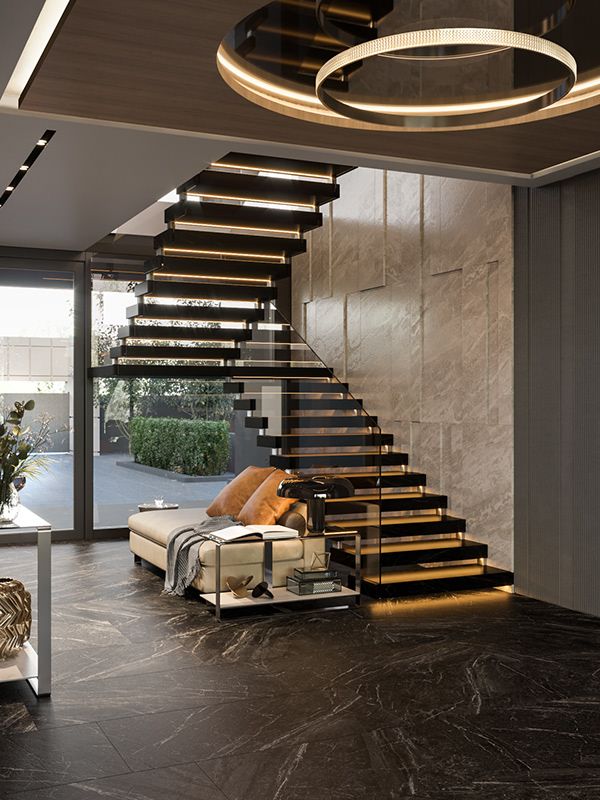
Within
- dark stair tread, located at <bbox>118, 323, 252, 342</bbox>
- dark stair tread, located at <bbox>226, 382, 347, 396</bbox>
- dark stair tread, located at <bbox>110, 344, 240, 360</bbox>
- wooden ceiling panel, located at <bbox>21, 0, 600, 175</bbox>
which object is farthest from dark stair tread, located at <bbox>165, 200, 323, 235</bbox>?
wooden ceiling panel, located at <bbox>21, 0, 600, 175</bbox>

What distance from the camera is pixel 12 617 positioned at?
181 inches

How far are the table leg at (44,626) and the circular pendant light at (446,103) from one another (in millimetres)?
2557

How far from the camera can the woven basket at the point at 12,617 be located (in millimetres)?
4535

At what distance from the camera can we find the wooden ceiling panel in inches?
150

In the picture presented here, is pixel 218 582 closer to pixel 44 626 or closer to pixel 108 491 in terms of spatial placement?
pixel 44 626

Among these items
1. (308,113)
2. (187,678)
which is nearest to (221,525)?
(187,678)

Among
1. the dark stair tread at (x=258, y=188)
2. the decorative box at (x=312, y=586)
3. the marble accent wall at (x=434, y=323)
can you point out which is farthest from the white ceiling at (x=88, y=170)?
the decorative box at (x=312, y=586)

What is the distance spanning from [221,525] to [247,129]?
9.68ft

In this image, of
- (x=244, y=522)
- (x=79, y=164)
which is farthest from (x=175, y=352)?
(x=79, y=164)

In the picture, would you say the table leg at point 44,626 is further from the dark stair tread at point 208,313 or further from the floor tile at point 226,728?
the dark stair tread at point 208,313

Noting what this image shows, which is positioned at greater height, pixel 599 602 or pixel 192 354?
pixel 192 354

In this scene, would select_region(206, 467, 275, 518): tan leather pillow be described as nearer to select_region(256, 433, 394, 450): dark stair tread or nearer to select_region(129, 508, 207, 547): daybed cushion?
select_region(129, 508, 207, 547): daybed cushion

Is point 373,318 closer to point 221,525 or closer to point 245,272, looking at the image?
point 245,272

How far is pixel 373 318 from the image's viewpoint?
8.81 m
